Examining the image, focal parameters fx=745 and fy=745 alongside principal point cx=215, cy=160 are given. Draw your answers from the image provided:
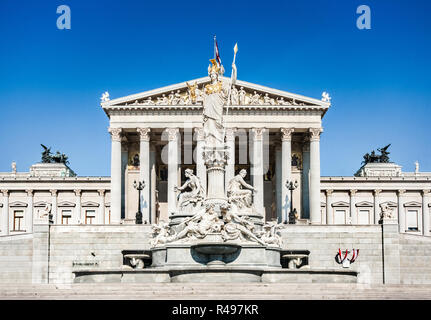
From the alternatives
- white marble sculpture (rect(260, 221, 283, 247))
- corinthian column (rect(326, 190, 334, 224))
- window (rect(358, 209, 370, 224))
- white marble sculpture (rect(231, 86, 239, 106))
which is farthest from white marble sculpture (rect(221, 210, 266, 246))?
window (rect(358, 209, 370, 224))

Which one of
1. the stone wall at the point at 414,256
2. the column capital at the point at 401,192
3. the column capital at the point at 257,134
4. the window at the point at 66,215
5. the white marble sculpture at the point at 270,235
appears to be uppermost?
the column capital at the point at 257,134

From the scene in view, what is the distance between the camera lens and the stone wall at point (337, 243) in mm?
48156

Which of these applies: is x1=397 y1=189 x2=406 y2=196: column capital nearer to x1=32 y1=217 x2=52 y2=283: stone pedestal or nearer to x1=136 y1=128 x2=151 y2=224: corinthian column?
x1=136 y1=128 x2=151 y2=224: corinthian column

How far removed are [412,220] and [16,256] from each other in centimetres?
5360

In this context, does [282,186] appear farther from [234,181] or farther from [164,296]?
[164,296]

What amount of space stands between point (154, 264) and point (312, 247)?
68.5 ft

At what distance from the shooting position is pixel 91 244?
49.9 m

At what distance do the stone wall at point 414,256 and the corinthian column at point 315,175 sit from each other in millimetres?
20283

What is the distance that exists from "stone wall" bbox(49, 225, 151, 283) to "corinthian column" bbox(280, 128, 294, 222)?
2259 centimetres

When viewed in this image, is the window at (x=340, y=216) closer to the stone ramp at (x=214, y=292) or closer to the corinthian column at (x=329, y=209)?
the corinthian column at (x=329, y=209)

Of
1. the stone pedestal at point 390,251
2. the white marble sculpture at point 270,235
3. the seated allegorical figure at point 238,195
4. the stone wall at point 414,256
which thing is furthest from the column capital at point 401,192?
the white marble sculpture at point 270,235

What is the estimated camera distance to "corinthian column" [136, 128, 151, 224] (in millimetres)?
69938

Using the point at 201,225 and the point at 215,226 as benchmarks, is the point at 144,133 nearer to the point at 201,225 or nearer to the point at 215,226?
the point at 201,225

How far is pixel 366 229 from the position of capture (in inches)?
1954
